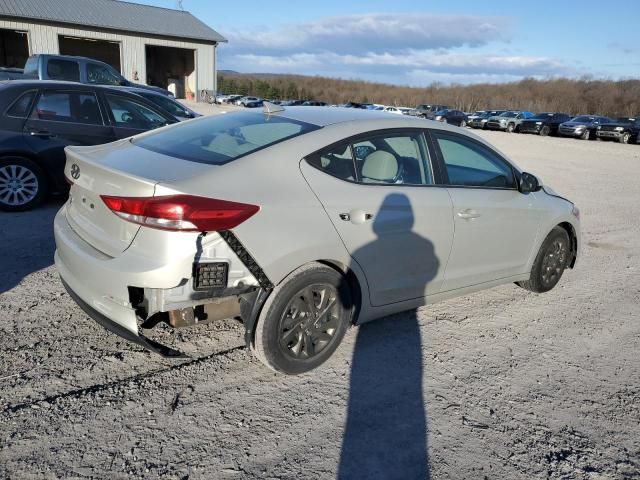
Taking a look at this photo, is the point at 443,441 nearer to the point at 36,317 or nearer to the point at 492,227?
the point at 492,227

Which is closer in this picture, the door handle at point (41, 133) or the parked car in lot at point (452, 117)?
the door handle at point (41, 133)

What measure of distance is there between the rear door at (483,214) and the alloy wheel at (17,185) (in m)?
5.20

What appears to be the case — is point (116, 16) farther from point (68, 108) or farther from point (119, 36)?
point (68, 108)

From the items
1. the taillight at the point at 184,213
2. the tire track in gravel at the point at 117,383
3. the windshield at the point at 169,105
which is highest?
the windshield at the point at 169,105

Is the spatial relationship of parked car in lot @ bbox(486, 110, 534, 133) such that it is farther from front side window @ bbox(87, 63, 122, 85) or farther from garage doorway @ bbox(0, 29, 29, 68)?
garage doorway @ bbox(0, 29, 29, 68)

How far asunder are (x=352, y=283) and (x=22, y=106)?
5235 mm

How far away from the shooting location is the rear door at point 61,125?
6.56m

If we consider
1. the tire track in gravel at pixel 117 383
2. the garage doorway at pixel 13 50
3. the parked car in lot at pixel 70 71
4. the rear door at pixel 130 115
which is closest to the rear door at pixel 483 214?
the tire track in gravel at pixel 117 383

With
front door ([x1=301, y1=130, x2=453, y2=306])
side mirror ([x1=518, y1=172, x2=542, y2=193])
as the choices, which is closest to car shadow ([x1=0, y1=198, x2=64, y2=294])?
front door ([x1=301, y1=130, x2=453, y2=306])

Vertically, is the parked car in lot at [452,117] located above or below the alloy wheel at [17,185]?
above

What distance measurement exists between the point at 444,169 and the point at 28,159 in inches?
206

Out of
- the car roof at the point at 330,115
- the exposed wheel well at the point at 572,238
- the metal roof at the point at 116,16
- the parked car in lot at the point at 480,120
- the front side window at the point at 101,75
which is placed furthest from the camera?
the parked car in lot at the point at 480,120

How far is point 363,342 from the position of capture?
3.96 meters

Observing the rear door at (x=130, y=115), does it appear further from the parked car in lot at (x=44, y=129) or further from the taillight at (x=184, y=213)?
the taillight at (x=184, y=213)
